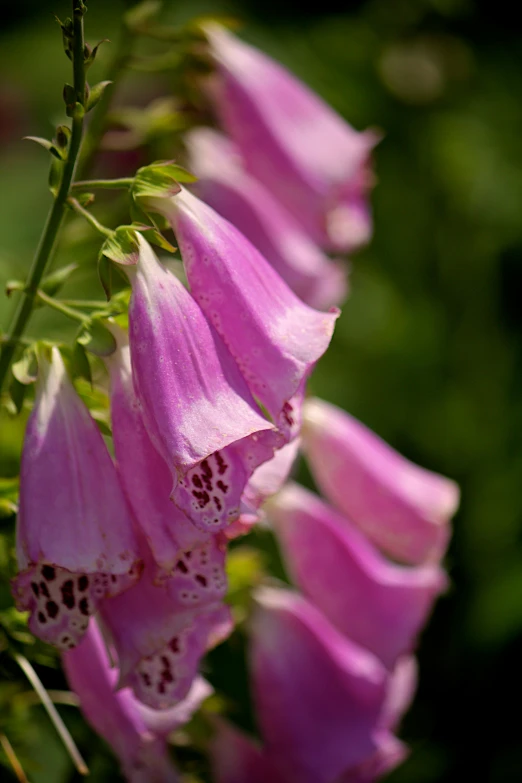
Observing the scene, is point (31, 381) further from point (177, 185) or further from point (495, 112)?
point (495, 112)

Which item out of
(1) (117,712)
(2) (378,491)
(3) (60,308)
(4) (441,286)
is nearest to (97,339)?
(3) (60,308)

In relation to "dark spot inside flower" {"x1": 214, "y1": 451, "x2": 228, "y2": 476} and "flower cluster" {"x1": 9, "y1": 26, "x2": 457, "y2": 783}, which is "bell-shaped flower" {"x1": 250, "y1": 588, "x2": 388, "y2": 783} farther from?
"dark spot inside flower" {"x1": 214, "y1": 451, "x2": 228, "y2": 476}

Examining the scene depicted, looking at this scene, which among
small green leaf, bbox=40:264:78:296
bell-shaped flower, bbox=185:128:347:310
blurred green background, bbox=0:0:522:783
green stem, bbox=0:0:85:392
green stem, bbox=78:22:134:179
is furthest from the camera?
blurred green background, bbox=0:0:522:783

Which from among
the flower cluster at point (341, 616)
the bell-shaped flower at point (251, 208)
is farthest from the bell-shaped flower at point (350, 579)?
the bell-shaped flower at point (251, 208)

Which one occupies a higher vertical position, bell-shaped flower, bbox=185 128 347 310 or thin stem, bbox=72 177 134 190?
thin stem, bbox=72 177 134 190

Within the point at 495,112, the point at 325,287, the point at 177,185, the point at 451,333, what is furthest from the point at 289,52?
the point at 177,185

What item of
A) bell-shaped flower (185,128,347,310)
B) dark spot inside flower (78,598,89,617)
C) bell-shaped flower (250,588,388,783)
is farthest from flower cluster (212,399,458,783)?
dark spot inside flower (78,598,89,617)

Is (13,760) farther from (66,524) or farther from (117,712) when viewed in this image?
→ (66,524)
